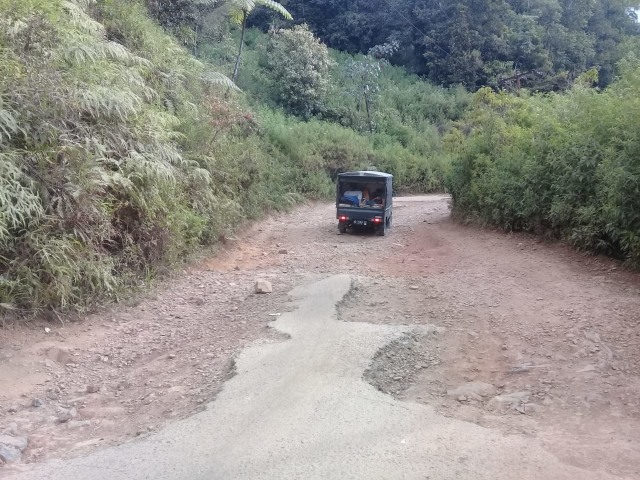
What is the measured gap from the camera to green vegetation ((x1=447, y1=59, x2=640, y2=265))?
10391 millimetres

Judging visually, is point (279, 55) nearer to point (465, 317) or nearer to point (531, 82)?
point (531, 82)

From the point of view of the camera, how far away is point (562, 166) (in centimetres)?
1294

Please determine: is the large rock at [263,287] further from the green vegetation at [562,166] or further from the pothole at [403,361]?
the green vegetation at [562,166]

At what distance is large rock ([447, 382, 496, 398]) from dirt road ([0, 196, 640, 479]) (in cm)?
3

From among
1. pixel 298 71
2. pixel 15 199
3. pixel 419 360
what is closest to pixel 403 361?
pixel 419 360

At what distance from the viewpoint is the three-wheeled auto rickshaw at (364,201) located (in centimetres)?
1750

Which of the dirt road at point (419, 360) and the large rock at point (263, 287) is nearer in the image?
the dirt road at point (419, 360)

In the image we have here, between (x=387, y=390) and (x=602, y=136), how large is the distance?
8.40 meters

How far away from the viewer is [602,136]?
1190cm

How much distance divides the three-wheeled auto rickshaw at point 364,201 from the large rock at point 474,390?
11.3 metres

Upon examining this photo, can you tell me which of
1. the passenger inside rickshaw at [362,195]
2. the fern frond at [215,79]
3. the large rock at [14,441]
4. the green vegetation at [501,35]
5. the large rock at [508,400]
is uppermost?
the green vegetation at [501,35]

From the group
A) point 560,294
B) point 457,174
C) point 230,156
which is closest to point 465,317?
point 560,294

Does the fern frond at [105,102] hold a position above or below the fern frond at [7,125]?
above

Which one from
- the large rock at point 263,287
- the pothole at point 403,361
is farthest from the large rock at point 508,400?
the large rock at point 263,287
